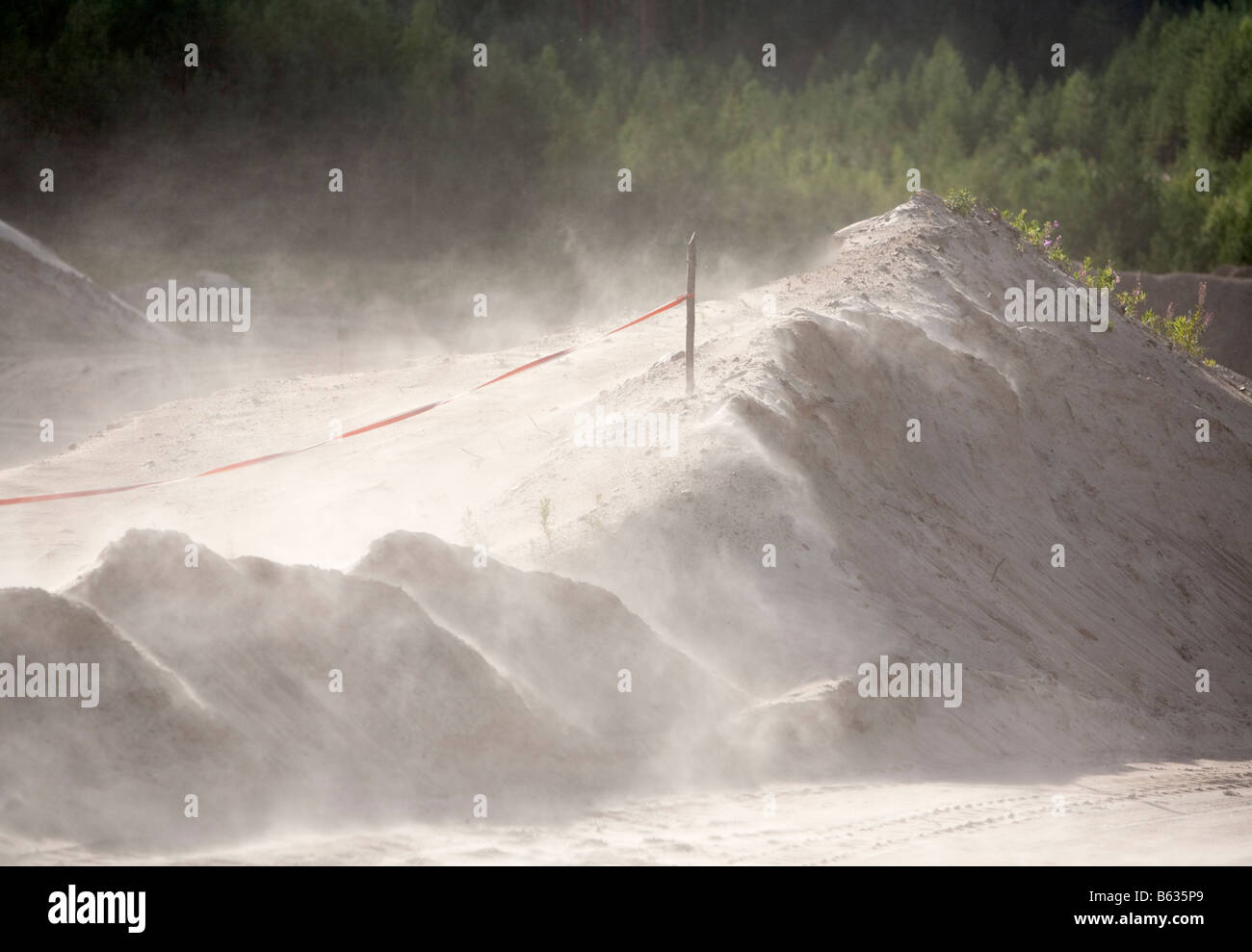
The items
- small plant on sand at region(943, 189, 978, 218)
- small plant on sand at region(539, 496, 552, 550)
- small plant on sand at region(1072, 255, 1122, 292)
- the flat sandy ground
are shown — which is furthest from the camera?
small plant on sand at region(1072, 255, 1122, 292)

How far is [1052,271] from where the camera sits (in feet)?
46.4

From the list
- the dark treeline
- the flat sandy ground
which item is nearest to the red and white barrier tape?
the flat sandy ground

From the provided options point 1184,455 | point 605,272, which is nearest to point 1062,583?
point 1184,455

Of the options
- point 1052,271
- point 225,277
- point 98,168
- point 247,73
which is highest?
point 247,73

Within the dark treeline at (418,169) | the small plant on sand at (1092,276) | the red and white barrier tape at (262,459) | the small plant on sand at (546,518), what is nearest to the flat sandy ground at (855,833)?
the small plant on sand at (546,518)

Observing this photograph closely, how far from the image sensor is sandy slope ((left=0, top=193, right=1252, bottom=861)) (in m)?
6.59

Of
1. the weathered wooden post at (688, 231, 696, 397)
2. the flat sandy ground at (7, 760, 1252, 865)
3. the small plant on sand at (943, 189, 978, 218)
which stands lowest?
the flat sandy ground at (7, 760, 1252, 865)

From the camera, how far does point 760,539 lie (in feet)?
28.1

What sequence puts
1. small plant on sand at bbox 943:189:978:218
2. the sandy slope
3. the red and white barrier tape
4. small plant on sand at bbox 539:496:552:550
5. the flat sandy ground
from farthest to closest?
small plant on sand at bbox 943:189:978:218
the red and white barrier tape
small plant on sand at bbox 539:496:552:550
the sandy slope
the flat sandy ground

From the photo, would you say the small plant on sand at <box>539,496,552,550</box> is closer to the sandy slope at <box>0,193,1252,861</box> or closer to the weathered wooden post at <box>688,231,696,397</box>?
the sandy slope at <box>0,193,1252,861</box>

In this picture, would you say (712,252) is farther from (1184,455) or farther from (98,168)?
(1184,455)

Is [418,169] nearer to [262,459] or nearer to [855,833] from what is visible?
[262,459]
